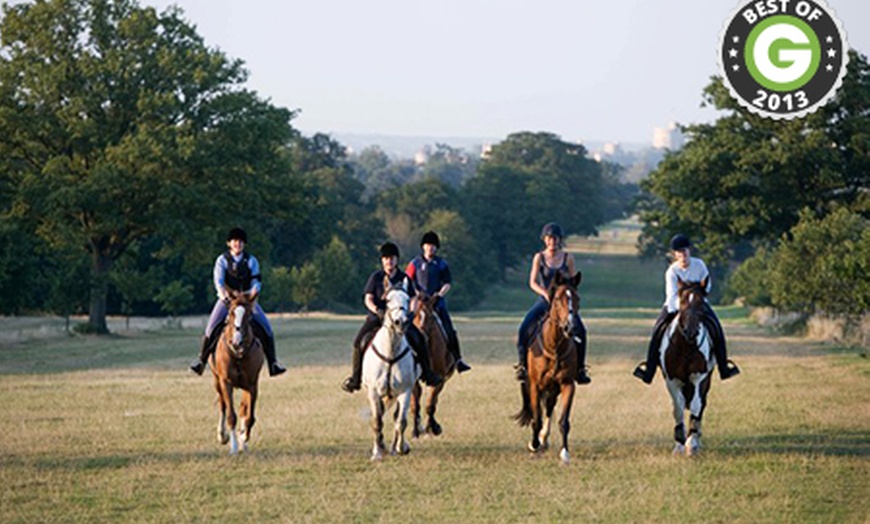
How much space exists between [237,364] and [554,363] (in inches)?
161

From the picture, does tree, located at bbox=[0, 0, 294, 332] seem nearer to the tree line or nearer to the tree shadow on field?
the tree line

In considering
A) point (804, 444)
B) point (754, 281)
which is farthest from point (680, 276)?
point (754, 281)

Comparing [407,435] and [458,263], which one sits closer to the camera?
[407,435]

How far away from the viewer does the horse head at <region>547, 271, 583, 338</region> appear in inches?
648

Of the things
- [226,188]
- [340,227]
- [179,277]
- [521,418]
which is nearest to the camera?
[521,418]

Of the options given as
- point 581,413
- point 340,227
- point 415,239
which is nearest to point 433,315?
point 581,413

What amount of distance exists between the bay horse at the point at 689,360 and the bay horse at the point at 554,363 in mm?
1388

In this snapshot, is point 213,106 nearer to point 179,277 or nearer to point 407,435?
point 179,277

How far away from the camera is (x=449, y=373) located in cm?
1970

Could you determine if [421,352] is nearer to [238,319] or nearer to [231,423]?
[238,319]

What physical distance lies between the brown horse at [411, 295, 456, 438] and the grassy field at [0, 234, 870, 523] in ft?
1.02

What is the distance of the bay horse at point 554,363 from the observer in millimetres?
16547

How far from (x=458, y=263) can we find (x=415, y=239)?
23.3 feet

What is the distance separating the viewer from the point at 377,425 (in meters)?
17.0
